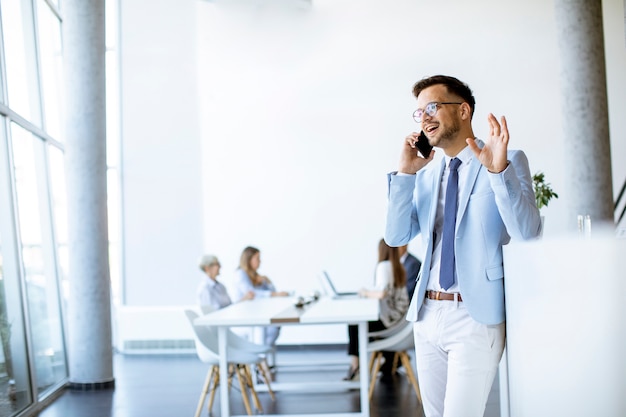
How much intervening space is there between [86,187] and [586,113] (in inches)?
189

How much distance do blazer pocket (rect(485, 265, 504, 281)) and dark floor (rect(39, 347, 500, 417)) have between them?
12.4 ft

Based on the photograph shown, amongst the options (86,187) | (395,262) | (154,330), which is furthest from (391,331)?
(154,330)

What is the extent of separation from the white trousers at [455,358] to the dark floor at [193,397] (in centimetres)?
360

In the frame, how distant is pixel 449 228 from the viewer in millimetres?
2422

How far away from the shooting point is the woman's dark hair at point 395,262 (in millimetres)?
7693

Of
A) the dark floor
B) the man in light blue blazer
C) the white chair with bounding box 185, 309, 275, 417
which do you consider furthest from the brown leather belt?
the dark floor

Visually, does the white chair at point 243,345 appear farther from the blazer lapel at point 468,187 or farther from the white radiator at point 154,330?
the blazer lapel at point 468,187

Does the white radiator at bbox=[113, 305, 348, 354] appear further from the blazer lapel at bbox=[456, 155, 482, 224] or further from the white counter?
the white counter

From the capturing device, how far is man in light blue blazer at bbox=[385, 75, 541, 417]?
2.23 m

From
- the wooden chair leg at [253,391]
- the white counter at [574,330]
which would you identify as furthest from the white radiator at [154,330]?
the white counter at [574,330]

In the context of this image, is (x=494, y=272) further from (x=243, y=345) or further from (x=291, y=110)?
(x=291, y=110)

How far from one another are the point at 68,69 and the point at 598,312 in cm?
700

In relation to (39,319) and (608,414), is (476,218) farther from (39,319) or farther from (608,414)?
(39,319)

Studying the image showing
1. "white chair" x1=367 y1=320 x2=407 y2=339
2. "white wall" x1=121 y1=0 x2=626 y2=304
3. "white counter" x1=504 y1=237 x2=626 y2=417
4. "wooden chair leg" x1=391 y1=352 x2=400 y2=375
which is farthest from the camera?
"white wall" x1=121 y1=0 x2=626 y2=304
